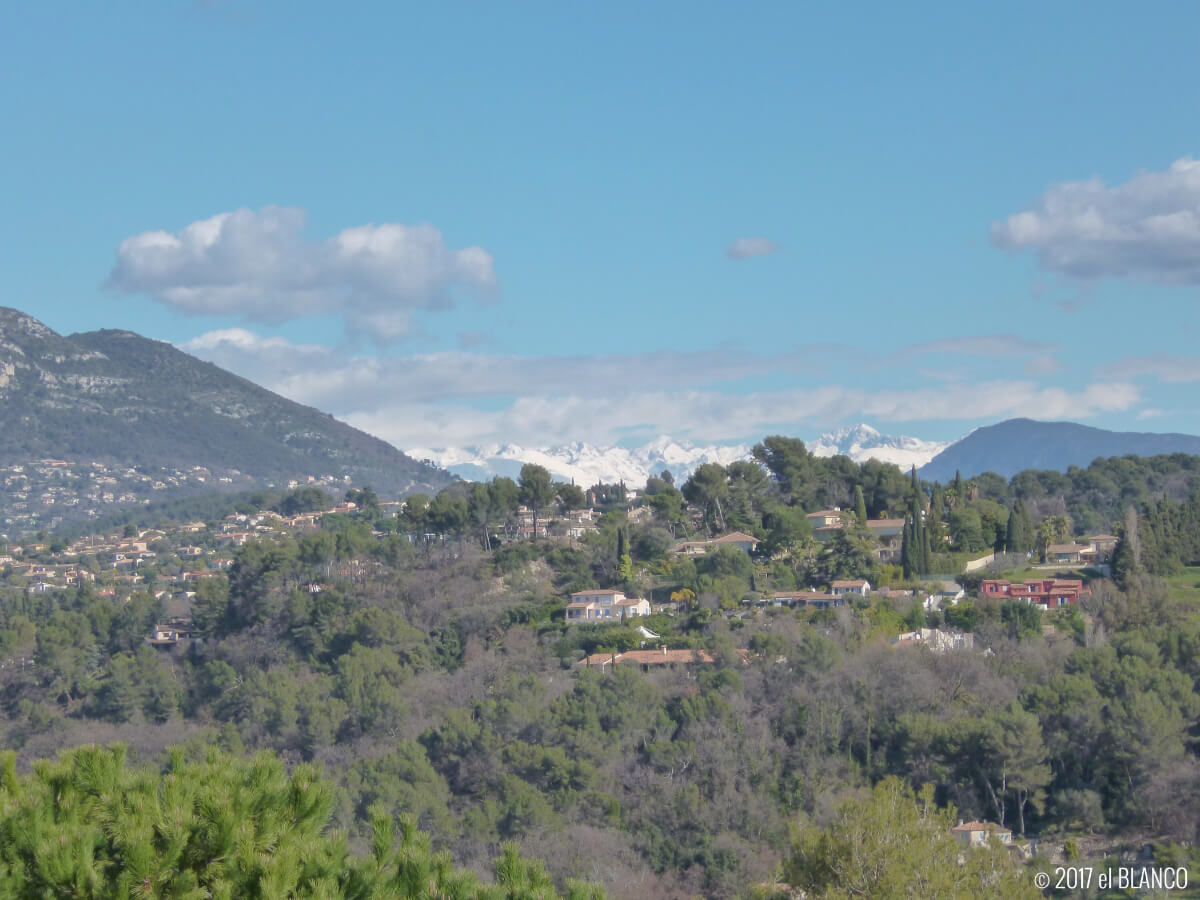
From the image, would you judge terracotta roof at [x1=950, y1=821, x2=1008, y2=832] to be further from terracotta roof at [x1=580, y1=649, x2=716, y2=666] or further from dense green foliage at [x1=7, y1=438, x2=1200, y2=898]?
terracotta roof at [x1=580, y1=649, x2=716, y2=666]

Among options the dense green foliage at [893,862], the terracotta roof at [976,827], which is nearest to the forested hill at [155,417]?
the terracotta roof at [976,827]

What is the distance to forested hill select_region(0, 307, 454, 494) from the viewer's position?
147875 mm

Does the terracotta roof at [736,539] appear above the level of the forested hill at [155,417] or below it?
below

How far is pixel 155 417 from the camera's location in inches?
6235

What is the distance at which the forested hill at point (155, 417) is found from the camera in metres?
148

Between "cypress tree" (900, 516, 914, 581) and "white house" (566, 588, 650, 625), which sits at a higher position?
"cypress tree" (900, 516, 914, 581)

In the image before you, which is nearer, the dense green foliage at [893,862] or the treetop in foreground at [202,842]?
the treetop in foreground at [202,842]

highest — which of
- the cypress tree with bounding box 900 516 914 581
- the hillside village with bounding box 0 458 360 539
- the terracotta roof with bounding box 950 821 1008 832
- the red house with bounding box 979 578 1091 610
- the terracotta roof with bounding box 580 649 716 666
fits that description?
the hillside village with bounding box 0 458 360 539

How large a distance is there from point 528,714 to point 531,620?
33.5ft

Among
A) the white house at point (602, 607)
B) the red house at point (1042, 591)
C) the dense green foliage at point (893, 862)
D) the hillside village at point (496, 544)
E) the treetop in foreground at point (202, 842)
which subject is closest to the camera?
the treetop in foreground at point (202, 842)

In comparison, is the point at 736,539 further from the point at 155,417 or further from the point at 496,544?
the point at 155,417

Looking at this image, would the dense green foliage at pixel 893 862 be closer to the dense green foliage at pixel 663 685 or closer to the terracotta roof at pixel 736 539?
the dense green foliage at pixel 663 685

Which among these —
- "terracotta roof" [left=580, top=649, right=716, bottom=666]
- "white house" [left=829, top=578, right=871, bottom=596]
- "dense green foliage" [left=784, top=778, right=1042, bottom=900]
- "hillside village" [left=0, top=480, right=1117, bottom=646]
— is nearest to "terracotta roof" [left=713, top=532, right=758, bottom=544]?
"hillside village" [left=0, top=480, right=1117, bottom=646]

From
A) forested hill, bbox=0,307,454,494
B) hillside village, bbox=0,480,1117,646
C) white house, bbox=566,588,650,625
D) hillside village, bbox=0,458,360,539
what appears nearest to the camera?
hillside village, bbox=0,480,1117,646
